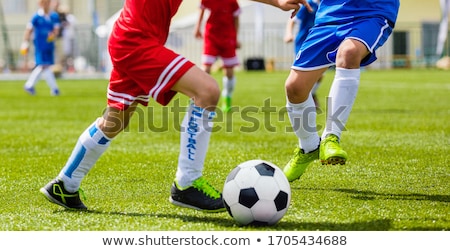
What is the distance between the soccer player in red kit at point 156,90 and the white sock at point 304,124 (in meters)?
1.17

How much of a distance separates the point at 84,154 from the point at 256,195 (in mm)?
1173

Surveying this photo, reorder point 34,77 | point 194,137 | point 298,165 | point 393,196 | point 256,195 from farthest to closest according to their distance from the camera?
point 34,77, point 298,165, point 393,196, point 194,137, point 256,195

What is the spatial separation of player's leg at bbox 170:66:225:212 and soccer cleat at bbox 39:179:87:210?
0.61 m

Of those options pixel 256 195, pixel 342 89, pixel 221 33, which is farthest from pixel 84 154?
pixel 221 33

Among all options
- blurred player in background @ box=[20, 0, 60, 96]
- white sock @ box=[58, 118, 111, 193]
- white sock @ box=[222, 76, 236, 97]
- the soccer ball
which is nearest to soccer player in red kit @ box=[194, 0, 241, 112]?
white sock @ box=[222, 76, 236, 97]

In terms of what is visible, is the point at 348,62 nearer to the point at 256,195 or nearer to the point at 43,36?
the point at 256,195

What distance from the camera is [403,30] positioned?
114 ft

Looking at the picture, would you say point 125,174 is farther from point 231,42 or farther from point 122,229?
point 231,42

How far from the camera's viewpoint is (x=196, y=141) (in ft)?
15.1

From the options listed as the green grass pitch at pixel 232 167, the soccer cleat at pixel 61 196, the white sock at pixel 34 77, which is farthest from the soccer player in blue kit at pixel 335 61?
the white sock at pixel 34 77

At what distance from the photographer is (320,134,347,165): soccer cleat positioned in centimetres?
504

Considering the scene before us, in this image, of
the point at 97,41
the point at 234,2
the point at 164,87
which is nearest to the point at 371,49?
the point at 164,87

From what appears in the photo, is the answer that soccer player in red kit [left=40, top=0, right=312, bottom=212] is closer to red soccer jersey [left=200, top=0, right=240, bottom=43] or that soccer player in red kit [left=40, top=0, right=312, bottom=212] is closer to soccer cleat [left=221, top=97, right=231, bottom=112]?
red soccer jersey [left=200, top=0, right=240, bottom=43]

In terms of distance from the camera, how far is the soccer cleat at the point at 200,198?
184 inches
